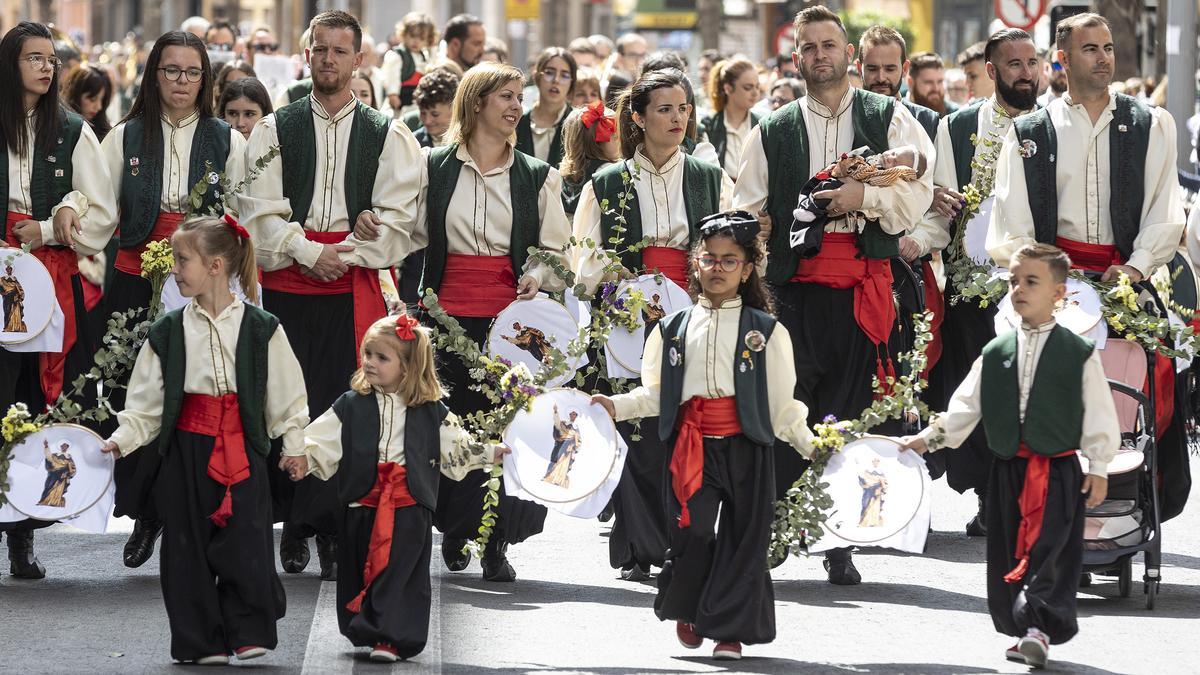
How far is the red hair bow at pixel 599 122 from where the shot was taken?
9328 millimetres

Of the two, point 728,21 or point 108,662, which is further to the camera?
point 728,21

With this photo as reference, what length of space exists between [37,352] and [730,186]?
2.90 metres

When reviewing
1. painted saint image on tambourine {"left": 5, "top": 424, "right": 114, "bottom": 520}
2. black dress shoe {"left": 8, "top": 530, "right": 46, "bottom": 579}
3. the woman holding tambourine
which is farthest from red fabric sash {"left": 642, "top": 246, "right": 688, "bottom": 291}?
black dress shoe {"left": 8, "top": 530, "right": 46, "bottom": 579}

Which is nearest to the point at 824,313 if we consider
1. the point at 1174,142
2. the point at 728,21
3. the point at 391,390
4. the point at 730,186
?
the point at 730,186

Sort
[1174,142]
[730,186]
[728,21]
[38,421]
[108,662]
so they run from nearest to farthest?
[108,662] → [38,421] → [1174,142] → [730,186] → [728,21]

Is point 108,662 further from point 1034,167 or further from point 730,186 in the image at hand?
point 1034,167

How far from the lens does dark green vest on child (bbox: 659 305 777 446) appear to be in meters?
6.88

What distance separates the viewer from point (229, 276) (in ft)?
22.8

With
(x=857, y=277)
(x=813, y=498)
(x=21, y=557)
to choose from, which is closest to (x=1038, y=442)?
(x=813, y=498)

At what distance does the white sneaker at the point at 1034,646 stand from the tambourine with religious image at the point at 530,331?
222 centimetres

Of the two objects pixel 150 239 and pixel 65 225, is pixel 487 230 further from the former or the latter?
pixel 65 225

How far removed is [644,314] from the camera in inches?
321

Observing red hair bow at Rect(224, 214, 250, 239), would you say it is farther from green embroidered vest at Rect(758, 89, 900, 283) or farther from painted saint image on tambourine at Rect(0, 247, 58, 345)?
green embroidered vest at Rect(758, 89, 900, 283)

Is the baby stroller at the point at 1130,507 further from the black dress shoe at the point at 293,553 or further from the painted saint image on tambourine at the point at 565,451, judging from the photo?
the black dress shoe at the point at 293,553
